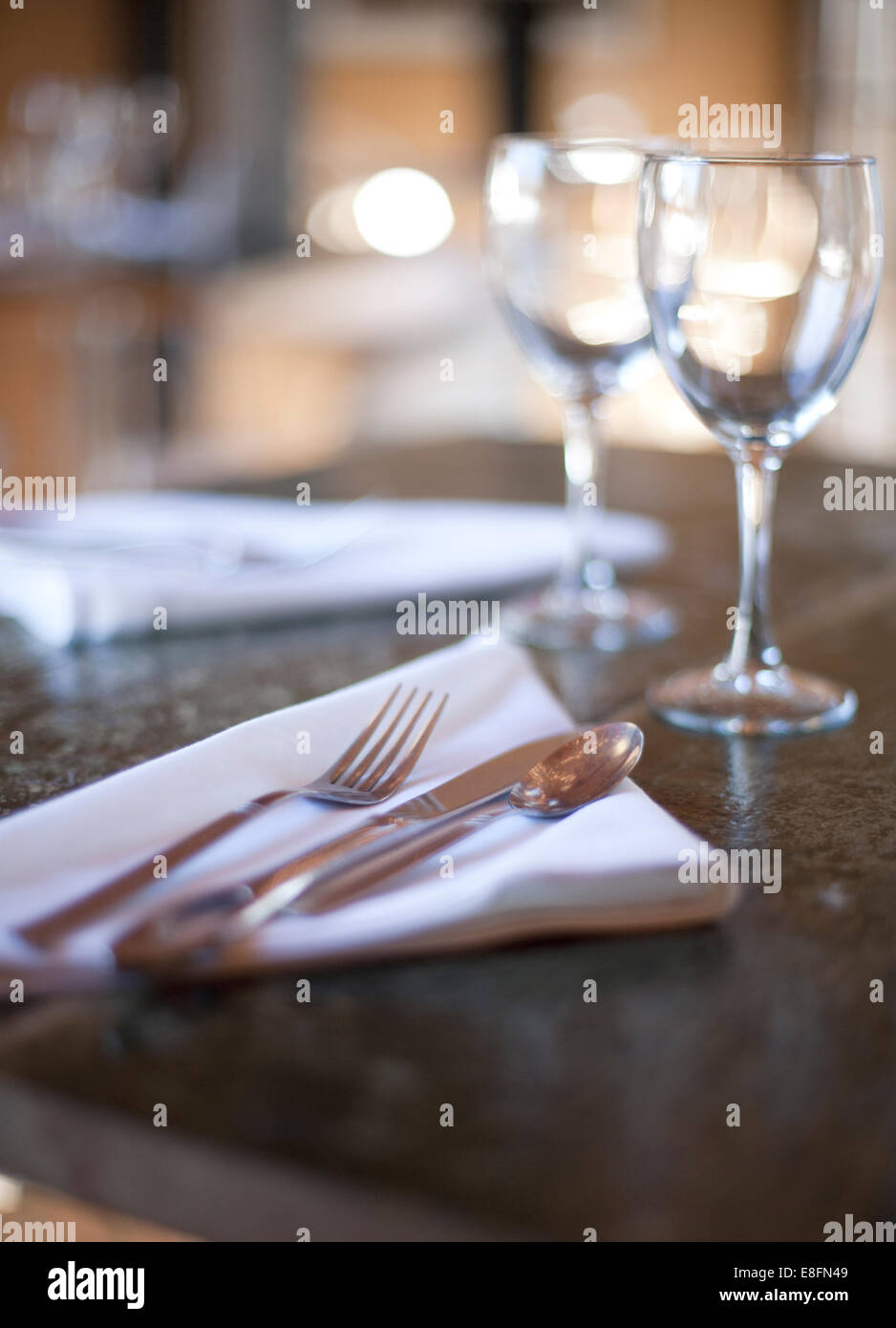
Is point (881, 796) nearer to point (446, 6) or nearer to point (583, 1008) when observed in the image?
point (583, 1008)

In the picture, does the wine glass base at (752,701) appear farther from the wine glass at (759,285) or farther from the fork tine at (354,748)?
the fork tine at (354,748)

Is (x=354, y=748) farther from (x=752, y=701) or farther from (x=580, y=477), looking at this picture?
(x=580, y=477)

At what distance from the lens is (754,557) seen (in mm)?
601

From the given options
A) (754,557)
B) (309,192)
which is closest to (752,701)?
(754,557)

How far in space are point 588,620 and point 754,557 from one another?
0.46 feet

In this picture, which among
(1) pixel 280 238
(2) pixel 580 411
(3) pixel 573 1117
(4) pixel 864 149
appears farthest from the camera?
(4) pixel 864 149

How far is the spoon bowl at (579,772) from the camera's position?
0.45 meters

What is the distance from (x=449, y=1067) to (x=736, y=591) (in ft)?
1.72

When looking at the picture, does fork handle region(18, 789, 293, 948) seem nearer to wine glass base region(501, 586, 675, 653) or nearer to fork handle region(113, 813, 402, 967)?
fork handle region(113, 813, 402, 967)

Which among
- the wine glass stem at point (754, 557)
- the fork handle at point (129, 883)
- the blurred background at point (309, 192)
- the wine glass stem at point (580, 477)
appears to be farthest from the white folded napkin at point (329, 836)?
the blurred background at point (309, 192)

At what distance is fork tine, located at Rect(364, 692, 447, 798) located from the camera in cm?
47

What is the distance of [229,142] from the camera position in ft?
14.0

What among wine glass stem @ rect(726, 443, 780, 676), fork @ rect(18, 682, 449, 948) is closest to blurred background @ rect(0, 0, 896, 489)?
wine glass stem @ rect(726, 443, 780, 676)
